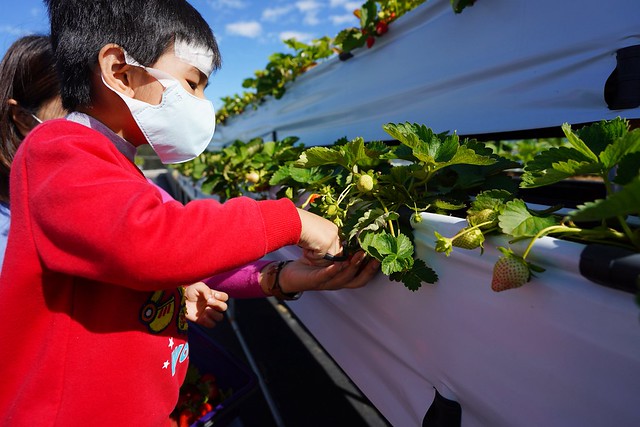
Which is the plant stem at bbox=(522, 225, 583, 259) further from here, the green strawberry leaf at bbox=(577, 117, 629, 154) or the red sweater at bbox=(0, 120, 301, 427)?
the red sweater at bbox=(0, 120, 301, 427)

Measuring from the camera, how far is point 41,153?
0.66 meters

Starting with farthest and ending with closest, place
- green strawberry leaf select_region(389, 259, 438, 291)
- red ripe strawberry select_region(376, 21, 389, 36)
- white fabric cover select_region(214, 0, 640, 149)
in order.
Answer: red ripe strawberry select_region(376, 21, 389, 36) → white fabric cover select_region(214, 0, 640, 149) → green strawberry leaf select_region(389, 259, 438, 291)

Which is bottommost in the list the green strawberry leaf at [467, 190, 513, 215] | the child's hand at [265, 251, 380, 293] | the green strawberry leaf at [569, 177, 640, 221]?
the child's hand at [265, 251, 380, 293]

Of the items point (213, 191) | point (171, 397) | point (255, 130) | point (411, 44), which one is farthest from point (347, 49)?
point (255, 130)

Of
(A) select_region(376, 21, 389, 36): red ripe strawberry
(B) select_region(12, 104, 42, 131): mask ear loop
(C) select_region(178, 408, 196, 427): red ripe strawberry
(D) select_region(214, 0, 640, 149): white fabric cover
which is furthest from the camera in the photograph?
(A) select_region(376, 21, 389, 36): red ripe strawberry

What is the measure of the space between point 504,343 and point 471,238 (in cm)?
19

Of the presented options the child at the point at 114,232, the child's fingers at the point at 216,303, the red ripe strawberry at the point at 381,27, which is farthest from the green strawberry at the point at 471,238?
the red ripe strawberry at the point at 381,27

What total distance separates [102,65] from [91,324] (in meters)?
0.58

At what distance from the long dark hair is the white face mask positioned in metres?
0.71

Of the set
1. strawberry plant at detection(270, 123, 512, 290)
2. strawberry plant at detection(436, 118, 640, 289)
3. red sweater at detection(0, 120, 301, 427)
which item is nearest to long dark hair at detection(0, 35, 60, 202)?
red sweater at detection(0, 120, 301, 427)

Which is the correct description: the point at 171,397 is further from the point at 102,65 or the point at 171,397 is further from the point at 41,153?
the point at 102,65

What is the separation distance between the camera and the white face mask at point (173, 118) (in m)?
0.88

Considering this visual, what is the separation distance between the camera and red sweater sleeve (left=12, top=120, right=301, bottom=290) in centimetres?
64

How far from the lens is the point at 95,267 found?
67cm
